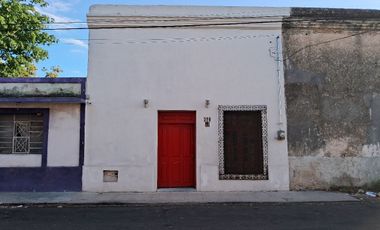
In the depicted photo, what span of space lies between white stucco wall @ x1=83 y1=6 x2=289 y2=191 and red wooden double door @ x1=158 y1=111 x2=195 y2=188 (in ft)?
0.93

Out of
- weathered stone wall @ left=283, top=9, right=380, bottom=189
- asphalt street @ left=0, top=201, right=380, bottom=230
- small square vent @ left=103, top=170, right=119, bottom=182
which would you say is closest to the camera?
asphalt street @ left=0, top=201, right=380, bottom=230

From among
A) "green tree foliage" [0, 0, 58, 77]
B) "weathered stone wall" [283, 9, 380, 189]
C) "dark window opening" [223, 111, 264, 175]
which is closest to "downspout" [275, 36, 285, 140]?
"weathered stone wall" [283, 9, 380, 189]

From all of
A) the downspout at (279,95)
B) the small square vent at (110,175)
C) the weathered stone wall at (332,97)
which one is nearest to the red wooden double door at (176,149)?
the small square vent at (110,175)

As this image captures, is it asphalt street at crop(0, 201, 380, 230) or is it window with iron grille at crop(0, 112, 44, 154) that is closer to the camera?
asphalt street at crop(0, 201, 380, 230)

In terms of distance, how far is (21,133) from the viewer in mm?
13969

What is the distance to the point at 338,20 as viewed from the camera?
47.7 feet

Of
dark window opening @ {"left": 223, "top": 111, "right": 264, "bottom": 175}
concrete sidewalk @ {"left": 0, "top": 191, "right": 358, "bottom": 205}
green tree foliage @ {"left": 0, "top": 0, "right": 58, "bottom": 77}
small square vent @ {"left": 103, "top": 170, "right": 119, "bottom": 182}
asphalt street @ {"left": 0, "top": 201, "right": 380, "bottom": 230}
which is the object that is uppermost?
green tree foliage @ {"left": 0, "top": 0, "right": 58, "bottom": 77}

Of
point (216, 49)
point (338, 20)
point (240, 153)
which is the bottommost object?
point (240, 153)

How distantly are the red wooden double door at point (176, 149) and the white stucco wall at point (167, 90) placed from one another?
0.93 feet

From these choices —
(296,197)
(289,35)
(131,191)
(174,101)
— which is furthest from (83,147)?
(289,35)

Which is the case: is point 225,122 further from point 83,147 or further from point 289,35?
point 83,147

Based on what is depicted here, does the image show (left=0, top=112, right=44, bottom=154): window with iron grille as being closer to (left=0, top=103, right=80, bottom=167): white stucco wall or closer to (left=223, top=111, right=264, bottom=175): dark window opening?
(left=0, top=103, right=80, bottom=167): white stucco wall

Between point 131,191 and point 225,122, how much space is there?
3726 mm

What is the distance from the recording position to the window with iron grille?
1384 cm
